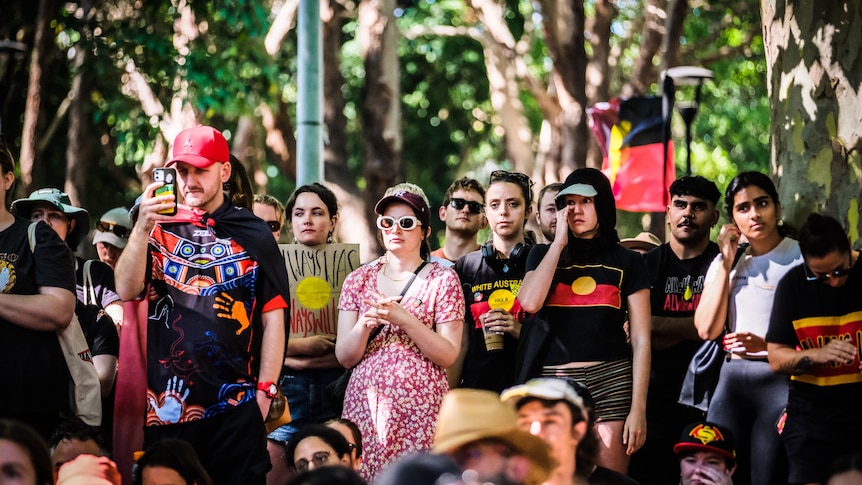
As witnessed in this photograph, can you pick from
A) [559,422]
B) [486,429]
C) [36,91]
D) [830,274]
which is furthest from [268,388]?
[36,91]

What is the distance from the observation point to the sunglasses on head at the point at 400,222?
6164 mm

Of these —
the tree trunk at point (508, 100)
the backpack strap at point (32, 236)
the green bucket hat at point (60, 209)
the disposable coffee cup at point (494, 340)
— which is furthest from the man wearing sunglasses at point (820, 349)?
the tree trunk at point (508, 100)

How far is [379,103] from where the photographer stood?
15.6 m

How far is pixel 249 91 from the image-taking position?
1562cm

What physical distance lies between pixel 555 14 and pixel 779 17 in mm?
9220

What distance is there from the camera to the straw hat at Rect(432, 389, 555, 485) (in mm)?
3451

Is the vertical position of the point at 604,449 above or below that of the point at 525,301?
below

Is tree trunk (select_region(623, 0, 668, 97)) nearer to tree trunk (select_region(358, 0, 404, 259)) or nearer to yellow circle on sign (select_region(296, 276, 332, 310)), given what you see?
tree trunk (select_region(358, 0, 404, 259))

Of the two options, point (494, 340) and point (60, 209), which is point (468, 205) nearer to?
point (494, 340)

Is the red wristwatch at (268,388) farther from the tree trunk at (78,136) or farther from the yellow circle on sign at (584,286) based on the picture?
the tree trunk at (78,136)

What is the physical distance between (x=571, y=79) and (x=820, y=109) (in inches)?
342

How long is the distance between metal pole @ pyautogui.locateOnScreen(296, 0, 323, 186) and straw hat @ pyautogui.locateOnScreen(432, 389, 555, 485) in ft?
21.0

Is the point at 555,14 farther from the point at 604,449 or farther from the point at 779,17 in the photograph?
the point at 604,449

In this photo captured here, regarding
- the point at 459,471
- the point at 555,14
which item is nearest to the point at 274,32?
the point at 555,14
